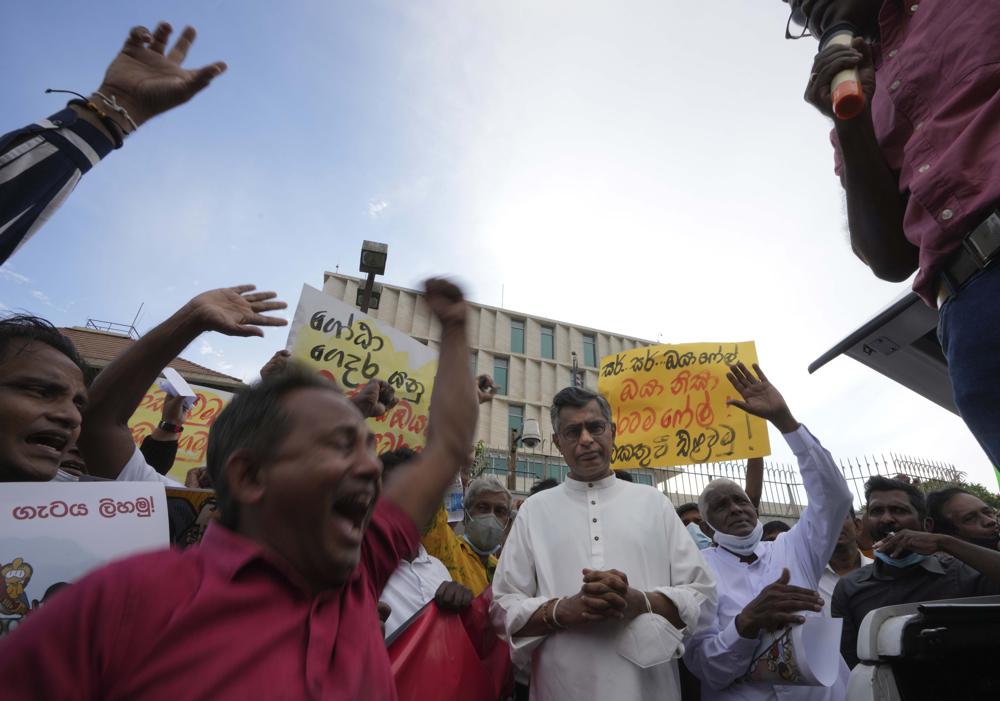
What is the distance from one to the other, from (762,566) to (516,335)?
1256 inches

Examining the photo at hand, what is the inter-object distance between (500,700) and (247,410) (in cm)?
196

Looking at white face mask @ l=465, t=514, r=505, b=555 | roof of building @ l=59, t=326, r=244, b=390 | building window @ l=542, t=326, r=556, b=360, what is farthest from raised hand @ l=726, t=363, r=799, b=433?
building window @ l=542, t=326, r=556, b=360

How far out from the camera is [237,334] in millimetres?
2258

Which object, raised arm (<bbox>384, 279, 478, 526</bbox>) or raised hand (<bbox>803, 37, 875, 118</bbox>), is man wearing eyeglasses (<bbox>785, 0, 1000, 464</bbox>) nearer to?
raised hand (<bbox>803, 37, 875, 118</bbox>)

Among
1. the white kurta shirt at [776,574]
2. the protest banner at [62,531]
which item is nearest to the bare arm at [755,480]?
the white kurta shirt at [776,574]

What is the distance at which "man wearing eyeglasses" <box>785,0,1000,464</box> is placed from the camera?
3.57 ft

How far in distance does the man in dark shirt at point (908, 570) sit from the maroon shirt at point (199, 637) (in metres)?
2.85

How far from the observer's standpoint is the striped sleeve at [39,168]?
65.5 inches

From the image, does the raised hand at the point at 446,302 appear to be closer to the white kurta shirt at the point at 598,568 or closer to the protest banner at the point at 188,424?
the white kurta shirt at the point at 598,568

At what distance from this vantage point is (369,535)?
4.54ft

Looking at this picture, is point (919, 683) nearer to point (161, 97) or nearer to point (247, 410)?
point (247, 410)

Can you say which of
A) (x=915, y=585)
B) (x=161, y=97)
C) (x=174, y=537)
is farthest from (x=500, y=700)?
(x=161, y=97)

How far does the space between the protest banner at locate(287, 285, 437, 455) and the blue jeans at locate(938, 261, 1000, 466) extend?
377cm

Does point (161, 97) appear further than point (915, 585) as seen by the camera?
No
